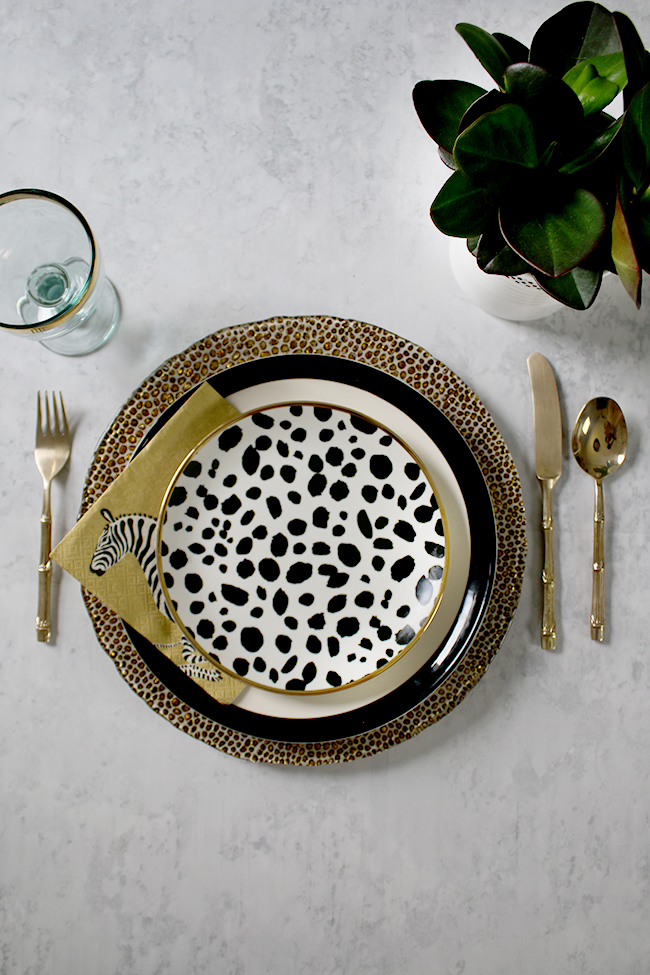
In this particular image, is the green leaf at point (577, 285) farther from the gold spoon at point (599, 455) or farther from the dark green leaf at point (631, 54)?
the gold spoon at point (599, 455)

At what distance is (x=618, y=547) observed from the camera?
2.48 ft

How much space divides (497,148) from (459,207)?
0.07m

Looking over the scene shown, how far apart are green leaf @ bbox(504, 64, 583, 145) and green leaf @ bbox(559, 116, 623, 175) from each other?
27 millimetres

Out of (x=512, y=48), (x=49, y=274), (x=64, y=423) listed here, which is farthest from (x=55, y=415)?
(x=512, y=48)

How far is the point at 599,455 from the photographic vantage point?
0.74 m

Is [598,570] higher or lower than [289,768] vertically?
higher

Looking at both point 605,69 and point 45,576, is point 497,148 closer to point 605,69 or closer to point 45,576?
point 605,69

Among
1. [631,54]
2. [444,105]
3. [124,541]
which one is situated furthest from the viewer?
[124,541]

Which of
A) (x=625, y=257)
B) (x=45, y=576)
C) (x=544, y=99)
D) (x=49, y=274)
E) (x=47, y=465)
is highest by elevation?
(x=544, y=99)

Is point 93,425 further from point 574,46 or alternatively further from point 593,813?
point 593,813

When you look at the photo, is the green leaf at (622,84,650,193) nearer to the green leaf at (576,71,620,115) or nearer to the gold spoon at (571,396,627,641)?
the green leaf at (576,71,620,115)

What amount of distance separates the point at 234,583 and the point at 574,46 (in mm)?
598

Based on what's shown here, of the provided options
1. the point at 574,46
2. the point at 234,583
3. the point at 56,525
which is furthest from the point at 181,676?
the point at 574,46

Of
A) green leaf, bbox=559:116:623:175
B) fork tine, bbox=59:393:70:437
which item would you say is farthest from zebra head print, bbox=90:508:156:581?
green leaf, bbox=559:116:623:175
